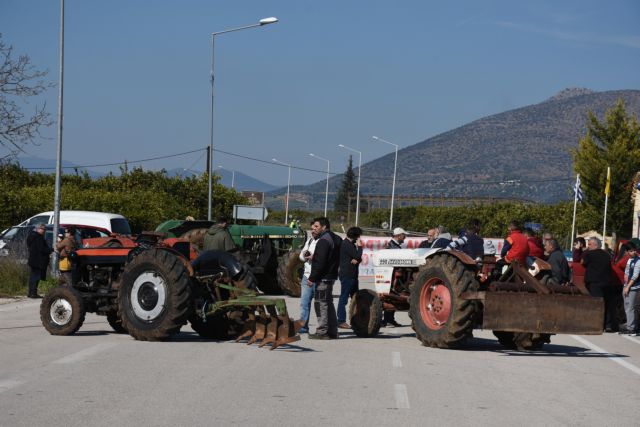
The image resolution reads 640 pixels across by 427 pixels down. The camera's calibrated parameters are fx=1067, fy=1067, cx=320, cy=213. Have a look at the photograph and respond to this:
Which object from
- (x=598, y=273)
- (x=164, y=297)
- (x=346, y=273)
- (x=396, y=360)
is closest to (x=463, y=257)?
(x=396, y=360)

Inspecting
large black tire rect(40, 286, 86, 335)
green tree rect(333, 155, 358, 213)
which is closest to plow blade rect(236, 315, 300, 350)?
large black tire rect(40, 286, 86, 335)

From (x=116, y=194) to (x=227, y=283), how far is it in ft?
101

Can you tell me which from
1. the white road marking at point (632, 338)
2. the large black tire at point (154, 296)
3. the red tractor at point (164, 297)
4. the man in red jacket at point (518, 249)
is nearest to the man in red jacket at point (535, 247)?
the white road marking at point (632, 338)

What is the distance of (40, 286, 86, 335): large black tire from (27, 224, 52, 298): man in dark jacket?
8.09 m

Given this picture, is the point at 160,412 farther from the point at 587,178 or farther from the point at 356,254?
the point at 587,178

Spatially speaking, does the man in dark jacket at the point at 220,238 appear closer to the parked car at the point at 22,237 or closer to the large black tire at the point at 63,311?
the parked car at the point at 22,237

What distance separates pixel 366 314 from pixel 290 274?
32.2 ft

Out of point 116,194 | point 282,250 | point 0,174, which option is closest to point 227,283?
point 282,250

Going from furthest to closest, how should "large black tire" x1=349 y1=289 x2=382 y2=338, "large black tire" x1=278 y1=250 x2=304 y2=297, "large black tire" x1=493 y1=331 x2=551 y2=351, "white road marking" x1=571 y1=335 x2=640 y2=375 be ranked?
1. "large black tire" x1=278 y1=250 x2=304 y2=297
2. "large black tire" x1=349 y1=289 x2=382 y2=338
3. "large black tire" x1=493 y1=331 x2=551 y2=351
4. "white road marking" x1=571 y1=335 x2=640 y2=375

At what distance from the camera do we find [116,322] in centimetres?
1578

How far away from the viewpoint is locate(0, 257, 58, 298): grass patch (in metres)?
24.1

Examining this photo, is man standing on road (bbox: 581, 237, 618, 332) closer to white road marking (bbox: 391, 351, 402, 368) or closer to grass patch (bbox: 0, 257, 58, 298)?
white road marking (bbox: 391, 351, 402, 368)

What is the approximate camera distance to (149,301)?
47.4 feet

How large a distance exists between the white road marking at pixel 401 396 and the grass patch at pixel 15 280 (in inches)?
581
